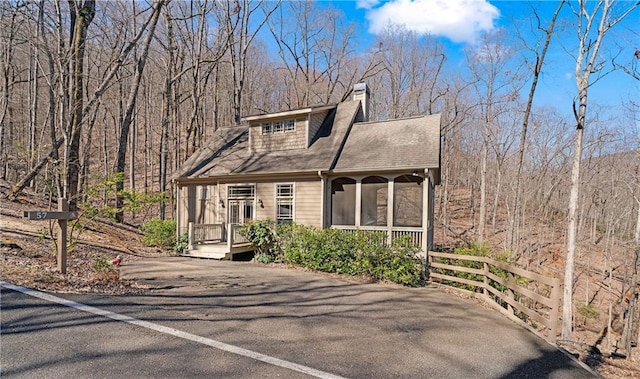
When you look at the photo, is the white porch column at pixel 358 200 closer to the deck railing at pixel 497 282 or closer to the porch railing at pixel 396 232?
the porch railing at pixel 396 232

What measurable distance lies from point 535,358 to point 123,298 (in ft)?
20.1

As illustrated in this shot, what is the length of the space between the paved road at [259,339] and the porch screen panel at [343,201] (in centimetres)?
492

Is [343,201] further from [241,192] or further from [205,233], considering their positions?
[205,233]

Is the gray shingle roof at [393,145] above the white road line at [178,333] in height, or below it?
above

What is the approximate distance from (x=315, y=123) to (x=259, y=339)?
10419 millimetres

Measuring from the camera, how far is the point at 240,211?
43.4ft

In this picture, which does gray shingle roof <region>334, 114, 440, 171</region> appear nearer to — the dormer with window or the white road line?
the dormer with window

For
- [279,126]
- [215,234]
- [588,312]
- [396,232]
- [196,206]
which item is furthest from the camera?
[588,312]

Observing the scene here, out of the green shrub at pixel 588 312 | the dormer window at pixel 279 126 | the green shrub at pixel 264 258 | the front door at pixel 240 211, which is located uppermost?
the dormer window at pixel 279 126

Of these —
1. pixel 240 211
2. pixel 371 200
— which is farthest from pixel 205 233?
pixel 371 200

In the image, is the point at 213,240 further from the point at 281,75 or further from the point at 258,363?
the point at 281,75

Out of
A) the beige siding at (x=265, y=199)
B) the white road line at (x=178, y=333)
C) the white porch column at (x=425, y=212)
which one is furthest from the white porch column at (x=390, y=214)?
the white road line at (x=178, y=333)

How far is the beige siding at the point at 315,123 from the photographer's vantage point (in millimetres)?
13228

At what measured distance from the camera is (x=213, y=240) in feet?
42.0
